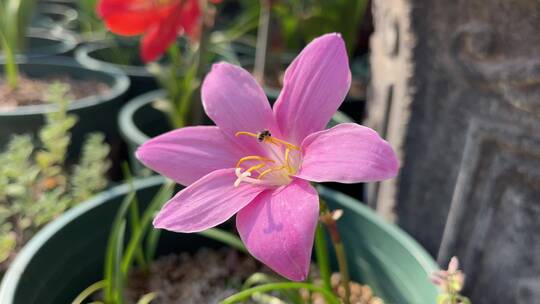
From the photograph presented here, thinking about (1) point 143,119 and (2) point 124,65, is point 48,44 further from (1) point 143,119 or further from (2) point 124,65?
(1) point 143,119

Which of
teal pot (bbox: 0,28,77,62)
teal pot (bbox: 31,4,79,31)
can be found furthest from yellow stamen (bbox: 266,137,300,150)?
teal pot (bbox: 31,4,79,31)

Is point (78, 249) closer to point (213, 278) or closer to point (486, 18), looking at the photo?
point (213, 278)

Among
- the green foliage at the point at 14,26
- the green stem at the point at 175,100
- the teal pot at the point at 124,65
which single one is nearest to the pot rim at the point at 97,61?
the teal pot at the point at 124,65

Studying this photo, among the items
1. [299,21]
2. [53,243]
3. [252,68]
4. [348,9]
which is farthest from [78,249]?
[348,9]

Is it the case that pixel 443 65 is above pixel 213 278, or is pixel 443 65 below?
above

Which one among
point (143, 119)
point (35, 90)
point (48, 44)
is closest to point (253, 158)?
point (143, 119)

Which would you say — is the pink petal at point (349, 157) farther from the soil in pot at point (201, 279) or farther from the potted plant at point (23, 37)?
the potted plant at point (23, 37)
